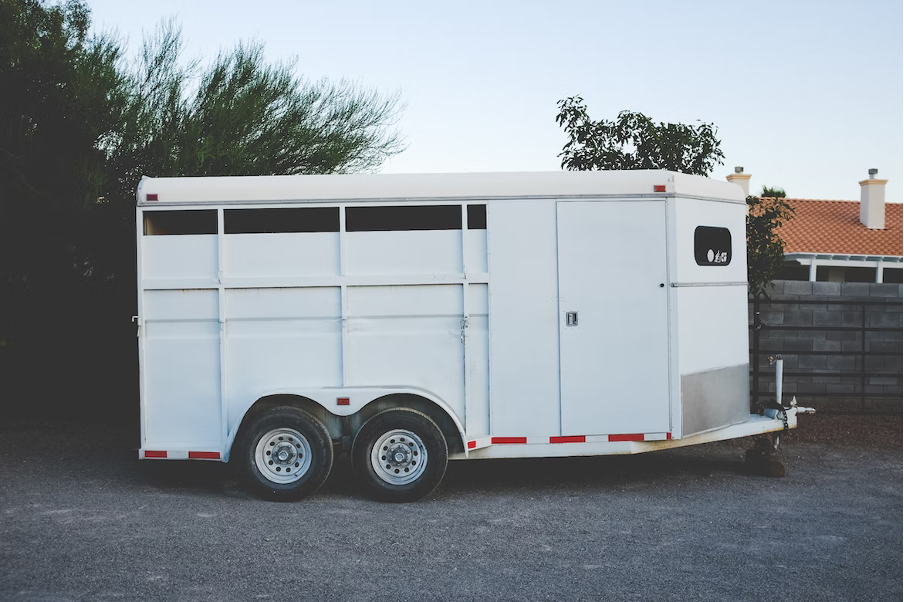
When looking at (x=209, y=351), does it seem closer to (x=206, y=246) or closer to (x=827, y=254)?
(x=206, y=246)

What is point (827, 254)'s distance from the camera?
58.9ft

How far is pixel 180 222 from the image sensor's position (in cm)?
717

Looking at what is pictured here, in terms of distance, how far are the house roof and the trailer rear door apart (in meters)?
10.0

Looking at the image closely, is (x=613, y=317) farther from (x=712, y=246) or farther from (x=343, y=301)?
(x=343, y=301)

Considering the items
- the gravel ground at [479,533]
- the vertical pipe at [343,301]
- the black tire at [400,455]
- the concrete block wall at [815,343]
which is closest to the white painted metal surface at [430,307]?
the vertical pipe at [343,301]

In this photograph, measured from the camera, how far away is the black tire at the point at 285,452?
696 cm

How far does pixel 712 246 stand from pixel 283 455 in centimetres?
416

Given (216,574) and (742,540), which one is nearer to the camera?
(216,574)

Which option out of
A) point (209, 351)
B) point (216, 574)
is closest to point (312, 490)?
point (209, 351)

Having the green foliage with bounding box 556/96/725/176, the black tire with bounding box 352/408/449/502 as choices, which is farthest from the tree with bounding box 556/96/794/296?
the black tire with bounding box 352/408/449/502

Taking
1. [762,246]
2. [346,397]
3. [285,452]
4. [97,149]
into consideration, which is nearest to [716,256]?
[762,246]

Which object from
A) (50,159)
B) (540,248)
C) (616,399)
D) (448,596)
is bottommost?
(448,596)

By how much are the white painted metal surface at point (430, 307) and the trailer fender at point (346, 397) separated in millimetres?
13

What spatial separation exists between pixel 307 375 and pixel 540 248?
7.32ft
